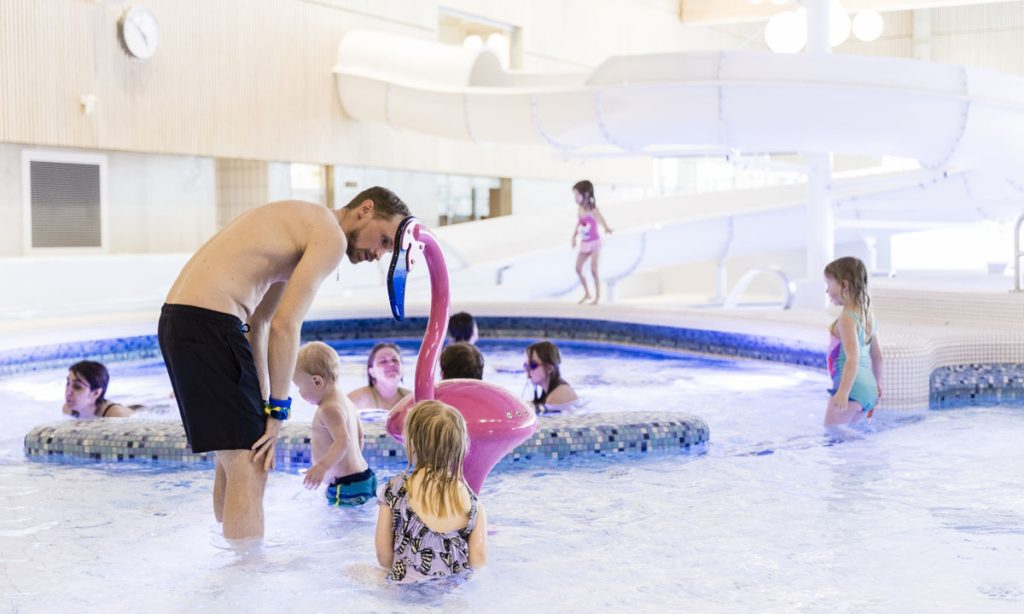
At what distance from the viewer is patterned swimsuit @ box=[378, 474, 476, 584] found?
9.05 ft

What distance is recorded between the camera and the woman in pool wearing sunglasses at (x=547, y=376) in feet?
17.5

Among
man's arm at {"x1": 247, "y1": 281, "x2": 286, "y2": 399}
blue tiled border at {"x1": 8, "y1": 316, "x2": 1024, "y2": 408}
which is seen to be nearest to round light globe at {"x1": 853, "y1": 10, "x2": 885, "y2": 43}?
blue tiled border at {"x1": 8, "y1": 316, "x2": 1024, "y2": 408}

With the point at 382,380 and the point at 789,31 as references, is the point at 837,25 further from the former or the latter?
the point at 382,380

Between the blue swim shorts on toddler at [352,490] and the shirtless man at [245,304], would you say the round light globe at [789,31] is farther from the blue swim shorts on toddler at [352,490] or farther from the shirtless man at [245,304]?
the shirtless man at [245,304]

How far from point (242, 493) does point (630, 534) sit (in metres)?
1.23

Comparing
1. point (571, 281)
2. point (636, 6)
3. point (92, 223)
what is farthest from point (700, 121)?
point (636, 6)

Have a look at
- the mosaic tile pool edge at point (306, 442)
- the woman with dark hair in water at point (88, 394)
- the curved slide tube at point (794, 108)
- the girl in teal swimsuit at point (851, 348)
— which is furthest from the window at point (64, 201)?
the girl in teal swimsuit at point (851, 348)

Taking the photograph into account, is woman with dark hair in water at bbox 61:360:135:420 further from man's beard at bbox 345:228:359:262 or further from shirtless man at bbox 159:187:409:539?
man's beard at bbox 345:228:359:262

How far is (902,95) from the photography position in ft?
26.9

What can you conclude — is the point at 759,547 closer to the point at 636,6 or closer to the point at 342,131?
the point at 342,131

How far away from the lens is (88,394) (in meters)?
5.09

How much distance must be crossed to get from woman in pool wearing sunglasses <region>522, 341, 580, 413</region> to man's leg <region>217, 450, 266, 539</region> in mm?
2402

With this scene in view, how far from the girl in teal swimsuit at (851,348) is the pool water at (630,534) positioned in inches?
6.0

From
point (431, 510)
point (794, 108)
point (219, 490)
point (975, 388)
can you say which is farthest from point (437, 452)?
point (794, 108)
